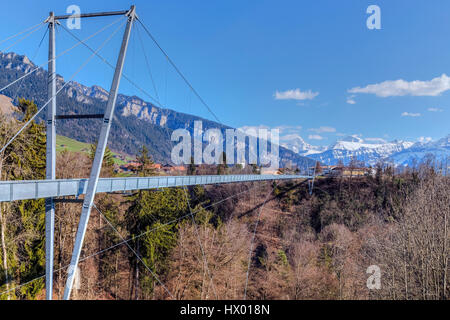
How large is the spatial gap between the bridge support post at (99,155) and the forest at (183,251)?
57.8 inches

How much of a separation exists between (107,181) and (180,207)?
1852 cm

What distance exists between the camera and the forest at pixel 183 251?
11.8 metres

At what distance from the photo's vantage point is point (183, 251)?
847 inches

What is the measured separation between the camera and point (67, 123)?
131 meters

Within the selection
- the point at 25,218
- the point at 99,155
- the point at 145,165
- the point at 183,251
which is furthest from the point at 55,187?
the point at 145,165

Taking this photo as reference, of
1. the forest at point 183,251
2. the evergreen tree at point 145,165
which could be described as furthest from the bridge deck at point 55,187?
the evergreen tree at point 145,165

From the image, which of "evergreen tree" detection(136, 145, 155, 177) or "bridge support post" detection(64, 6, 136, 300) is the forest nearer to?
"evergreen tree" detection(136, 145, 155, 177)

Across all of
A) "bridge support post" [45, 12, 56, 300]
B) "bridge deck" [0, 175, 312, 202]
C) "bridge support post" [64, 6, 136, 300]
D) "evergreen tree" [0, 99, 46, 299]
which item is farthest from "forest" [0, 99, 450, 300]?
"bridge deck" [0, 175, 312, 202]

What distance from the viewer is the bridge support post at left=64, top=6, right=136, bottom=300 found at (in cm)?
806

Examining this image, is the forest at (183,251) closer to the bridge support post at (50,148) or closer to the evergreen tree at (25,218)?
the evergreen tree at (25,218)

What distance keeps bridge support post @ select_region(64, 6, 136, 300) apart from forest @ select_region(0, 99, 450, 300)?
1.47m

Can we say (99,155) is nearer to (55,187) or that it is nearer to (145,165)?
(55,187)
